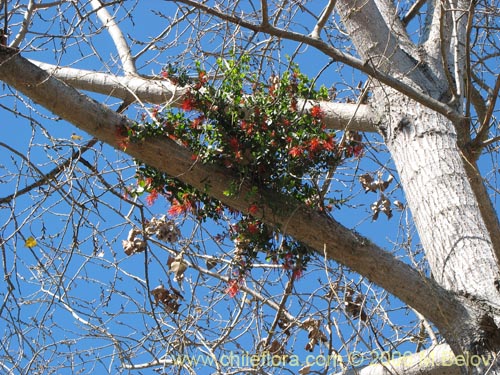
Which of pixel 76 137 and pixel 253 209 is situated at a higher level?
pixel 76 137

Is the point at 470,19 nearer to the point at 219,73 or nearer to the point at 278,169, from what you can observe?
the point at 278,169

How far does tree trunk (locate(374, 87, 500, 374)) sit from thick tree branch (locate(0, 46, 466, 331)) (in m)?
0.12

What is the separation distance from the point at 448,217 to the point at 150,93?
6.09 feet

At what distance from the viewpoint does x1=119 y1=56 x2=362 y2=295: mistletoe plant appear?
3.35 m

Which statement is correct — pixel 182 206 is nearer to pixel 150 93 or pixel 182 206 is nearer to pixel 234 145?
pixel 234 145

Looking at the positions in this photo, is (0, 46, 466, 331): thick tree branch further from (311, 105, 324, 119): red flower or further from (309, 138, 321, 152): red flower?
(311, 105, 324, 119): red flower

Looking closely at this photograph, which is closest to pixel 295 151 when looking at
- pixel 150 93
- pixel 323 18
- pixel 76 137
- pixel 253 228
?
pixel 253 228

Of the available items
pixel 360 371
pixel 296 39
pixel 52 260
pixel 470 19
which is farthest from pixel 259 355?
pixel 470 19

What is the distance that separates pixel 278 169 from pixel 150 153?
56cm

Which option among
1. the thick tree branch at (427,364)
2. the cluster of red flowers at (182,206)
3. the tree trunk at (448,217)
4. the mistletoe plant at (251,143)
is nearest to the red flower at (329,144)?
the mistletoe plant at (251,143)

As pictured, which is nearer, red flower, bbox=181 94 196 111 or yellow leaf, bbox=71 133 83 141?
red flower, bbox=181 94 196 111

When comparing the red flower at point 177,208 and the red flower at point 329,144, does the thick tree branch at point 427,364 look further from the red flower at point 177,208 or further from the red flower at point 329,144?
the red flower at point 177,208

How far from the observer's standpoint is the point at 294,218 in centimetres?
337

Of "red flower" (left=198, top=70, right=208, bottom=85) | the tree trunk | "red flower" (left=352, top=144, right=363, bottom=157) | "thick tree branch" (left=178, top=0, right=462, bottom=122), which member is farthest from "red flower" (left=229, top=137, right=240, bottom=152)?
the tree trunk
